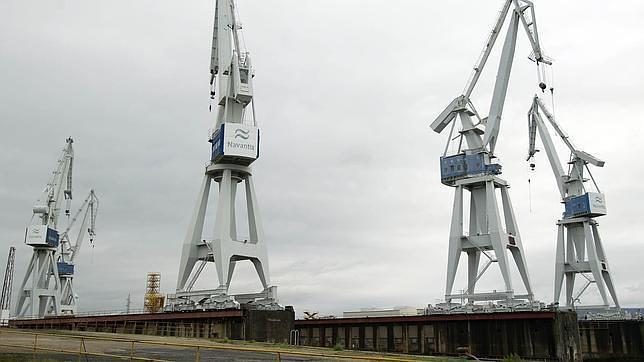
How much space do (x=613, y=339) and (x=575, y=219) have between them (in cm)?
1399

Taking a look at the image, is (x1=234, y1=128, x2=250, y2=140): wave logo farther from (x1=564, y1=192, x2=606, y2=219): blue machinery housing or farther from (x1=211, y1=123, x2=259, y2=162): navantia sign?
(x1=564, y1=192, x2=606, y2=219): blue machinery housing

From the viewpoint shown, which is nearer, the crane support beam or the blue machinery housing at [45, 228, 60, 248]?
the crane support beam

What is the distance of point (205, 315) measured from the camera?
149 feet

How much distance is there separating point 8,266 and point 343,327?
62.9m

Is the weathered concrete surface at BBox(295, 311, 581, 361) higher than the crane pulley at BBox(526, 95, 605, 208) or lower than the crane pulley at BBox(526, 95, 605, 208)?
lower

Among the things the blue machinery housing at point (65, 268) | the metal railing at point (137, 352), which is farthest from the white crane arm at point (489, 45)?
the blue machinery housing at point (65, 268)

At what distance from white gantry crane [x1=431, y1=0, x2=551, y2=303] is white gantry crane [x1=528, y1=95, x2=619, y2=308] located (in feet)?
46.4

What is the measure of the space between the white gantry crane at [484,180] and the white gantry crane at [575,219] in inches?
556

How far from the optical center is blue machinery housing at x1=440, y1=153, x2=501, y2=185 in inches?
2105

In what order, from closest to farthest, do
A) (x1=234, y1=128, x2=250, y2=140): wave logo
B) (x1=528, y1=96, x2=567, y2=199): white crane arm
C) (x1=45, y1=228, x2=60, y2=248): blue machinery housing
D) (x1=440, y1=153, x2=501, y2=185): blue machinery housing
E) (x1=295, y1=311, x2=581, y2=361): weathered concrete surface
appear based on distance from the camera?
(x1=295, y1=311, x2=581, y2=361): weathered concrete surface < (x1=234, y1=128, x2=250, y2=140): wave logo < (x1=440, y1=153, x2=501, y2=185): blue machinery housing < (x1=528, y1=96, x2=567, y2=199): white crane arm < (x1=45, y1=228, x2=60, y2=248): blue machinery housing

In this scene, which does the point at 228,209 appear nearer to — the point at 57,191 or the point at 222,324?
the point at 222,324

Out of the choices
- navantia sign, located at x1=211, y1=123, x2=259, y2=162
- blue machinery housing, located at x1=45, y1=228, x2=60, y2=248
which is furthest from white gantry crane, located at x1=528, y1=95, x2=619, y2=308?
blue machinery housing, located at x1=45, y1=228, x2=60, y2=248

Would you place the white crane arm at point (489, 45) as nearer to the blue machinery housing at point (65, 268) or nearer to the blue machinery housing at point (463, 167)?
the blue machinery housing at point (463, 167)

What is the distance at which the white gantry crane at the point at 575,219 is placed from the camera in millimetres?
65188
